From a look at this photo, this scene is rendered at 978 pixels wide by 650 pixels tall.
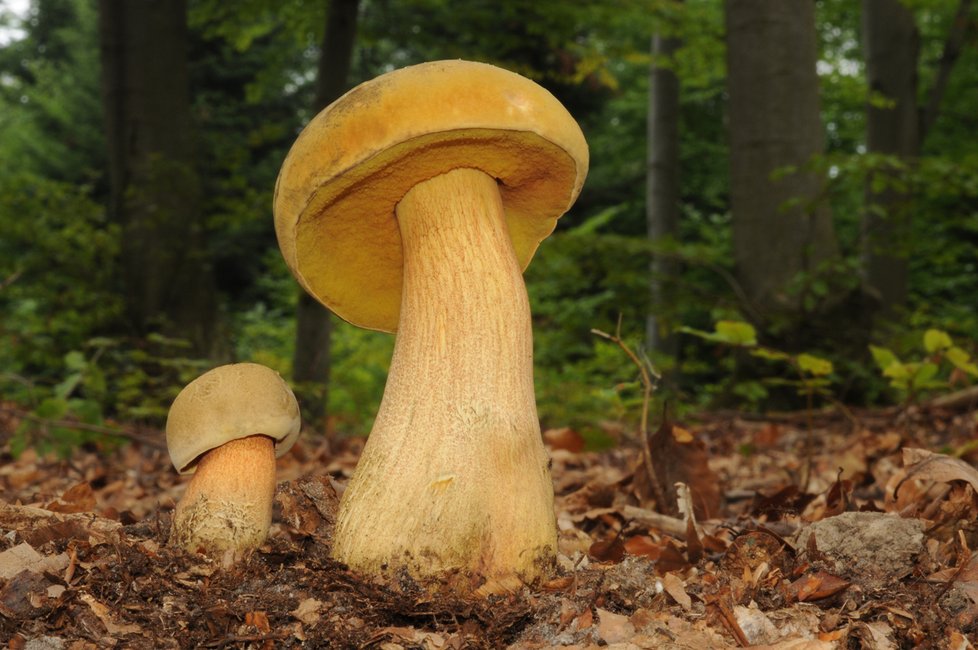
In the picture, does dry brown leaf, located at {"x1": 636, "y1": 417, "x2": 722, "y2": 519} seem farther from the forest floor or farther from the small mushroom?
the small mushroom

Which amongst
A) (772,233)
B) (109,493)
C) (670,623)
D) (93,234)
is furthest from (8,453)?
(772,233)

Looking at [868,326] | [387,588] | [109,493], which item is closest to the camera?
[387,588]

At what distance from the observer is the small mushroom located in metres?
1.98

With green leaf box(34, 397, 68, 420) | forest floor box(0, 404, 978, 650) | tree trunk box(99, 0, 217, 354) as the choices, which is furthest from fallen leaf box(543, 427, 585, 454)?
tree trunk box(99, 0, 217, 354)

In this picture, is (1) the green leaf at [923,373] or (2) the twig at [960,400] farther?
(2) the twig at [960,400]

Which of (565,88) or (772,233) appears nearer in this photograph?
(772,233)

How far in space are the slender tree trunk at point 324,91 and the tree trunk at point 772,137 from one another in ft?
10.8

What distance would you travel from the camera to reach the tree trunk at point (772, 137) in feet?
19.8

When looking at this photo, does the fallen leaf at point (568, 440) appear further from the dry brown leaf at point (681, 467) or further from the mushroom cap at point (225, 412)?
the mushroom cap at point (225, 412)

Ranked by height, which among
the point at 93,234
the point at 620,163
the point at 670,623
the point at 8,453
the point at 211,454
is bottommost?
the point at 8,453

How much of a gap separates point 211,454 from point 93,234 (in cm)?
550

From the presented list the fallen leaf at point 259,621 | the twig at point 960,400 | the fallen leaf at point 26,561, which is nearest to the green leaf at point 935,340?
the twig at point 960,400

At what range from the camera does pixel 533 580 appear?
1836 millimetres

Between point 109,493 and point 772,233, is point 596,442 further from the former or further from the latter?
point 772,233
